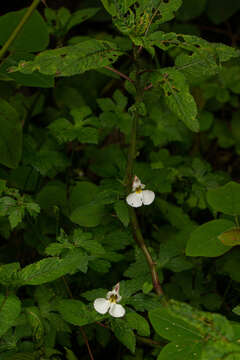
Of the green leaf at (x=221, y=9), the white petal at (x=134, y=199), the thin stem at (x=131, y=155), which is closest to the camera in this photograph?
the thin stem at (x=131, y=155)

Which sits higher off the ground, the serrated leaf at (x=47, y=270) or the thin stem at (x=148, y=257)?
the serrated leaf at (x=47, y=270)

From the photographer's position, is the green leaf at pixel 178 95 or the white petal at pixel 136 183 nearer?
the green leaf at pixel 178 95

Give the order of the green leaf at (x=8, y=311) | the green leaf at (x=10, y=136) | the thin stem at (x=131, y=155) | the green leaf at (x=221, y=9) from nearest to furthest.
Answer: the green leaf at (x=8, y=311) < the thin stem at (x=131, y=155) < the green leaf at (x=10, y=136) < the green leaf at (x=221, y=9)

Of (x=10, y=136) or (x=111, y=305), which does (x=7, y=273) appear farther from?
(x=10, y=136)

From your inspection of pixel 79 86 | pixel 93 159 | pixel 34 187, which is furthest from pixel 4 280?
pixel 79 86

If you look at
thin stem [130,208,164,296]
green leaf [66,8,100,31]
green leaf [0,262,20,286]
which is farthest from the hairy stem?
green leaf [66,8,100,31]

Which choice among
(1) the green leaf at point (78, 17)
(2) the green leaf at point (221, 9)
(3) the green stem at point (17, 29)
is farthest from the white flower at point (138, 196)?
(2) the green leaf at point (221, 9)

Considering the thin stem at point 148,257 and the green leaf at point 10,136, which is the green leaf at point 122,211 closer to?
the thin stem at point 148,257
